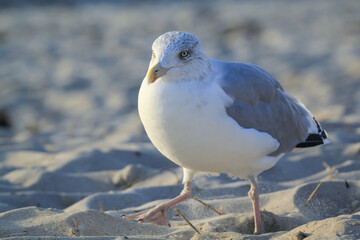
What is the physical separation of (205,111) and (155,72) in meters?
0.35

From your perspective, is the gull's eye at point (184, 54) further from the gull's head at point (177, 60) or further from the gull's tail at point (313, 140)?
the gull's tail at point (313, 140)

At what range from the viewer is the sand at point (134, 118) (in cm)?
338

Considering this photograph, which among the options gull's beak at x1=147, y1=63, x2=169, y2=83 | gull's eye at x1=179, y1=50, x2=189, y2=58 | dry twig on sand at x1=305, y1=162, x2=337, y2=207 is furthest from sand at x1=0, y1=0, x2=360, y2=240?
gull's eye at x1=179, y1=50, x2=189, y2=58

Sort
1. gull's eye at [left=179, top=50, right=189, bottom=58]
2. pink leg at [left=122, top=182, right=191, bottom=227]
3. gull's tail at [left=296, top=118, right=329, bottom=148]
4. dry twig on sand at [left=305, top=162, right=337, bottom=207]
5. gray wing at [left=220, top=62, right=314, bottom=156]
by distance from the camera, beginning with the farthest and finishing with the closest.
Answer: gull's tail at [left=296, top=118, right=329, bottom=148]
dry twig on sand at [left=305, top=162, right=337, bottom=207]
pink leg at [left=122, top=182, right=191, bottom=227]
gray wing at [left=220, top=62, right=314, bottom=156]
gull's eye at [left=179, top=50, right=189, bottom=58]

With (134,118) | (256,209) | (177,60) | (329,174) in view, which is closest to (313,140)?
(329,174)

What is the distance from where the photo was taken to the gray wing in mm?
3283

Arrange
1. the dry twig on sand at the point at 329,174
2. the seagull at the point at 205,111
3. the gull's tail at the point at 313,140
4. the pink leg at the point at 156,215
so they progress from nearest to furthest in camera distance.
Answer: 1. the seagull at the point at 205,111
2. the pink leg at the point at 156,215
3. the dry twig on sand at the point at 329,174
4. the gull's tail at the point at 313,140

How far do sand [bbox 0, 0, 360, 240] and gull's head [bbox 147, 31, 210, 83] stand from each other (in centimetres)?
87

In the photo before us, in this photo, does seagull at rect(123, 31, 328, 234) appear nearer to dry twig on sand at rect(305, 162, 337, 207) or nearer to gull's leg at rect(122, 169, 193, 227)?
gull's leg at rect(122, 169, 193, 227)

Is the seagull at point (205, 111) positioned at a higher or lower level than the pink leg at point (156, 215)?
higher

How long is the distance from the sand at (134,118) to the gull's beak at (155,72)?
0.84 meters

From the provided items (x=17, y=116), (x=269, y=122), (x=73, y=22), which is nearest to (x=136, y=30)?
(x=73, y=22)

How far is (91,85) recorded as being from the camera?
350 inches

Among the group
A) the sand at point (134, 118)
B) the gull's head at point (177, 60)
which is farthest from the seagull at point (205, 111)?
the sand at point (134, 118)
